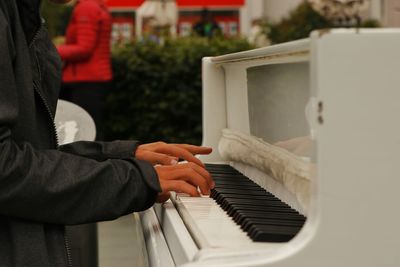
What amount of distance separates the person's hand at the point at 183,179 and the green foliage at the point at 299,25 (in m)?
10.0

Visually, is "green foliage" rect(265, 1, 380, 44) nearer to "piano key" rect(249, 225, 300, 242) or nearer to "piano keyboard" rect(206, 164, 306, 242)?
"piano keyboard" rect(206, 164, 306, 242)

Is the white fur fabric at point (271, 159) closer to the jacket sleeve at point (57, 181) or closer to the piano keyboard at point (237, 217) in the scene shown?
the piano keyboard at point (237, 217)

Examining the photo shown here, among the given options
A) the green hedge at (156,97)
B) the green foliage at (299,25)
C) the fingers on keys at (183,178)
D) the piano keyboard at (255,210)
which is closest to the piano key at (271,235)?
the piano keyboard at (255,210)

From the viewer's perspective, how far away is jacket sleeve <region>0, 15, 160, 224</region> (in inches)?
55.6

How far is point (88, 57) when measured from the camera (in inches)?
242

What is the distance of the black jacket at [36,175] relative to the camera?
1421 mm

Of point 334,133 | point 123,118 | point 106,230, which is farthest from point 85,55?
point 334,133

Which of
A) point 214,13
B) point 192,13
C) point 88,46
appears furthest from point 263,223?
point 192,13

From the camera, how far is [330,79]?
1224 millimetres

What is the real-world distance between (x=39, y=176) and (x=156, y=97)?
17.3ft

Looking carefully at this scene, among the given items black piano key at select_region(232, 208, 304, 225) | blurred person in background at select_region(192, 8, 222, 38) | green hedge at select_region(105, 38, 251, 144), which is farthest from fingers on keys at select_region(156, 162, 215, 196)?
blurred person in background at select_region(192, 8, 222, 38)

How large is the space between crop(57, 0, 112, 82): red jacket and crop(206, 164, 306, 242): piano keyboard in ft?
13.4

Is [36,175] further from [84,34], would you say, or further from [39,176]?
[84,34]

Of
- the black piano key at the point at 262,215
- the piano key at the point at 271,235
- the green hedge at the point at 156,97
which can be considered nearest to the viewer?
the piano key at the point at 271,235
